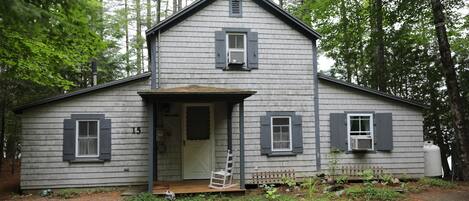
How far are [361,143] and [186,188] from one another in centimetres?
534

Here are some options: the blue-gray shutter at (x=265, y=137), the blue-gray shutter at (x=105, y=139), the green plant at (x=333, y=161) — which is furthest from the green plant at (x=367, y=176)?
the blue-gray shutter at (x=105, y=139)

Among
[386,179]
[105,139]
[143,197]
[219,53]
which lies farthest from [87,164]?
[386,179]

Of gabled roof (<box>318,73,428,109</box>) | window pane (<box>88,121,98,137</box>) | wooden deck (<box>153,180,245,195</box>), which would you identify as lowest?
wooden deck (<box>153,180,245,195</box>)

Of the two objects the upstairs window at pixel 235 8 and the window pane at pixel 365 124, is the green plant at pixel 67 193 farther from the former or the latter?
the window pane at pixel 365 124

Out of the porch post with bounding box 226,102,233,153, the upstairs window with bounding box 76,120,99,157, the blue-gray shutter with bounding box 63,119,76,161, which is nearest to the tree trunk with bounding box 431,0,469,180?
the porch post with bounding box 226,102,233,153

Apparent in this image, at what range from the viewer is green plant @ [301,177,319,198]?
362 inches

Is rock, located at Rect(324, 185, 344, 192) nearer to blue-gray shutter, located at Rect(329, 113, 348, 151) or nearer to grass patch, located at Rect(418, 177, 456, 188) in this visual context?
blue-gray shutter, located at Rect(329, 113, 348, 151)

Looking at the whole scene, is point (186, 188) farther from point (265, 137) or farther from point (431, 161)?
point (431, 161)

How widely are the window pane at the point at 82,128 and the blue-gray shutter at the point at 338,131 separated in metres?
6.96

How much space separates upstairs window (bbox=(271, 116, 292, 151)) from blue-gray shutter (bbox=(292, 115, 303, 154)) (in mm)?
125

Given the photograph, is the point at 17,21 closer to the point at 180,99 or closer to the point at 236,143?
the point at 180,99

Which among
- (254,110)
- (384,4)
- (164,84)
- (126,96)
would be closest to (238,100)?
(254,110)

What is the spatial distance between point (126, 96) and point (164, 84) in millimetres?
1086

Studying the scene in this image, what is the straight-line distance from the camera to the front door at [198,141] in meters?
10.7
